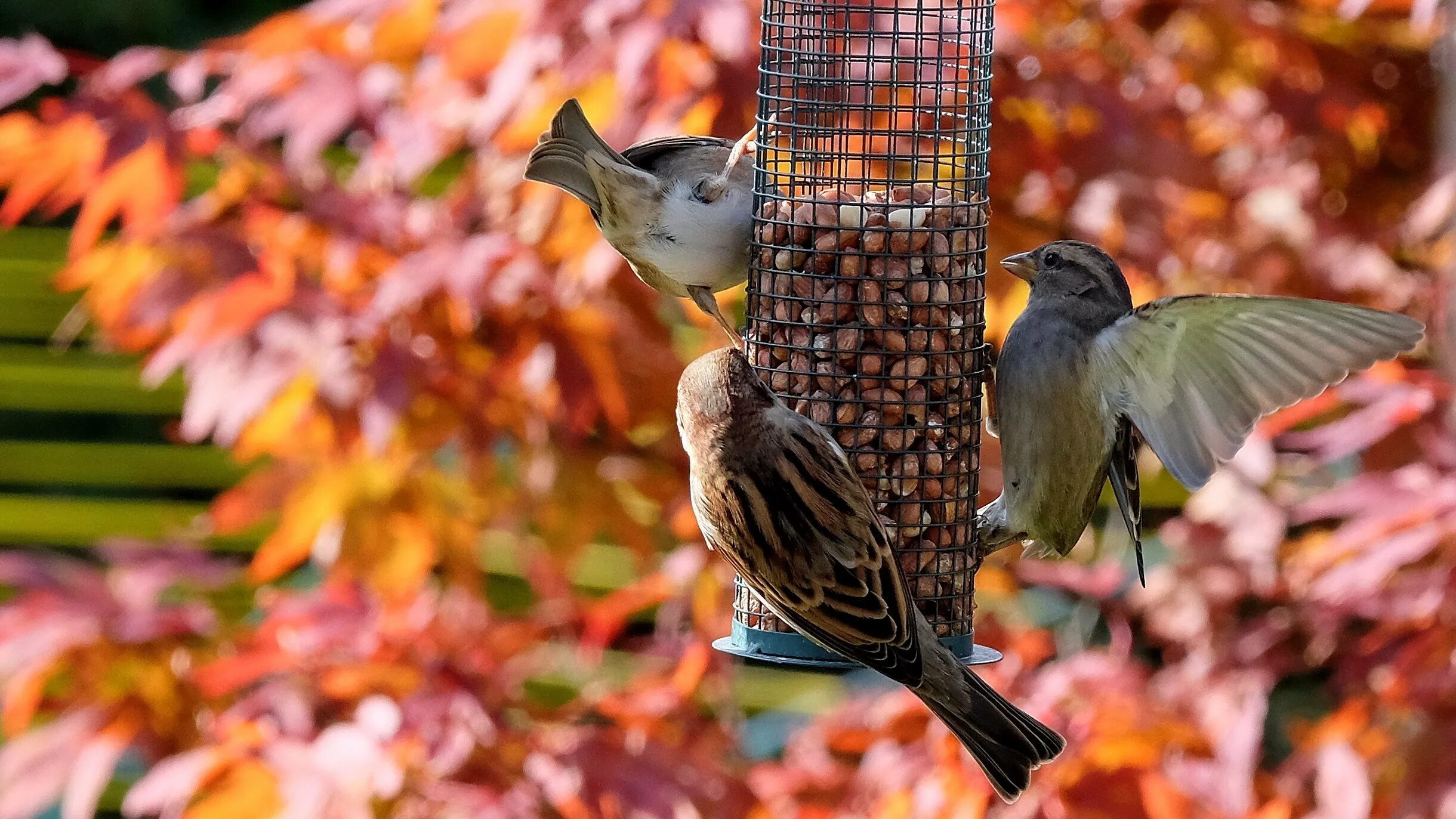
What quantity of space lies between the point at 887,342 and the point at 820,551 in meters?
0.46

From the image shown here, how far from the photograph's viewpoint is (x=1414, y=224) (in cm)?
368

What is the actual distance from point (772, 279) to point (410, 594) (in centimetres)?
127

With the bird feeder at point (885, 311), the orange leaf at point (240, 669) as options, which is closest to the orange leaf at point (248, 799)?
the orange leaf at point (240, 669)

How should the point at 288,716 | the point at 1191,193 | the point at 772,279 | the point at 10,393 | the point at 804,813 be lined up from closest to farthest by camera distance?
1. the point at 772,279
2. the point at 288,716
3. the point at 804,813
4. the point at 1191,193
5. the point at 10,393

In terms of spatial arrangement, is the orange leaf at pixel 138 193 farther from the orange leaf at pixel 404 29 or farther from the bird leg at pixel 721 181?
the bird leg at pixel 721 181

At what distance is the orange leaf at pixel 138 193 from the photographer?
3.54 m

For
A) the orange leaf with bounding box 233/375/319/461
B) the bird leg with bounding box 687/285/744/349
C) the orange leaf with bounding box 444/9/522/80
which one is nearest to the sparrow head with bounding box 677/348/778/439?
the bird leg with bounding box 687/285/744/349

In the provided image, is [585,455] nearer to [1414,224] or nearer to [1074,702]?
[1074,702]

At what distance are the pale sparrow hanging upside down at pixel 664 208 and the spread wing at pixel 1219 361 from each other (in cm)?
66

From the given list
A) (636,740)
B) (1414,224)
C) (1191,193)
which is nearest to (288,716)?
(636,740)

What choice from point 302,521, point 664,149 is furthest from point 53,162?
point 664,149

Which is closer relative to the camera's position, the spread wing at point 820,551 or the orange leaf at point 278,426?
the spread wing at point 820,551

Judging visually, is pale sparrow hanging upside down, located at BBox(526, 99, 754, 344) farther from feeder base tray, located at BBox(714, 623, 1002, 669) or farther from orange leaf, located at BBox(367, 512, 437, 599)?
orange leaf, located at BBox(367, 512, 437, 599)

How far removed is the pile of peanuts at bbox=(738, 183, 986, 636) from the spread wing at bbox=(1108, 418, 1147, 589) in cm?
25
